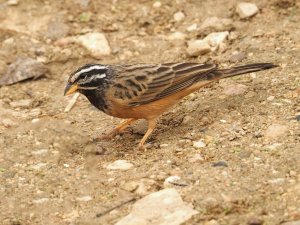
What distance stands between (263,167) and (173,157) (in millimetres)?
1231

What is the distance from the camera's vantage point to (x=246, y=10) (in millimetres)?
11688

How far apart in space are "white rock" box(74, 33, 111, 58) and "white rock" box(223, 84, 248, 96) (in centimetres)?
248

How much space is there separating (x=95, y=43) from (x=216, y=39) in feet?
6.79

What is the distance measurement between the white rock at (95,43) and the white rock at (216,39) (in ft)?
5.58

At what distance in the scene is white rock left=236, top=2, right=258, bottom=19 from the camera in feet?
38.2

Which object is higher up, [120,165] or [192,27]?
[192,27]

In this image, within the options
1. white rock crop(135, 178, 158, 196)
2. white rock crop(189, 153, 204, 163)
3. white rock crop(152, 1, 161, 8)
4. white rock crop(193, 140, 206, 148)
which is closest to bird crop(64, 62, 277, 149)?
white rock crop(193, 140, 206, 148)

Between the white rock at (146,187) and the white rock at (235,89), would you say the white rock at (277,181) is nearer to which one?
the white rock at (146,187)

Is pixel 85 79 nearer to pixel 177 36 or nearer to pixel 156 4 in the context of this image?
pixel 177 36

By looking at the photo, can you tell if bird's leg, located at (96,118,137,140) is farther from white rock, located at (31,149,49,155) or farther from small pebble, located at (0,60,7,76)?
small pebble, located at (0,60,7,76)

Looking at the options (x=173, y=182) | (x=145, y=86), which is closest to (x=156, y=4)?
(x=145, y=86)

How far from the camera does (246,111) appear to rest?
30.8 ft

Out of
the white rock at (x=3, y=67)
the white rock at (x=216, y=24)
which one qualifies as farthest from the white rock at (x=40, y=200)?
the white rock at (x=216, y=24)

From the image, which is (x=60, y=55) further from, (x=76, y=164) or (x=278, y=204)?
(x=278, y=204)
